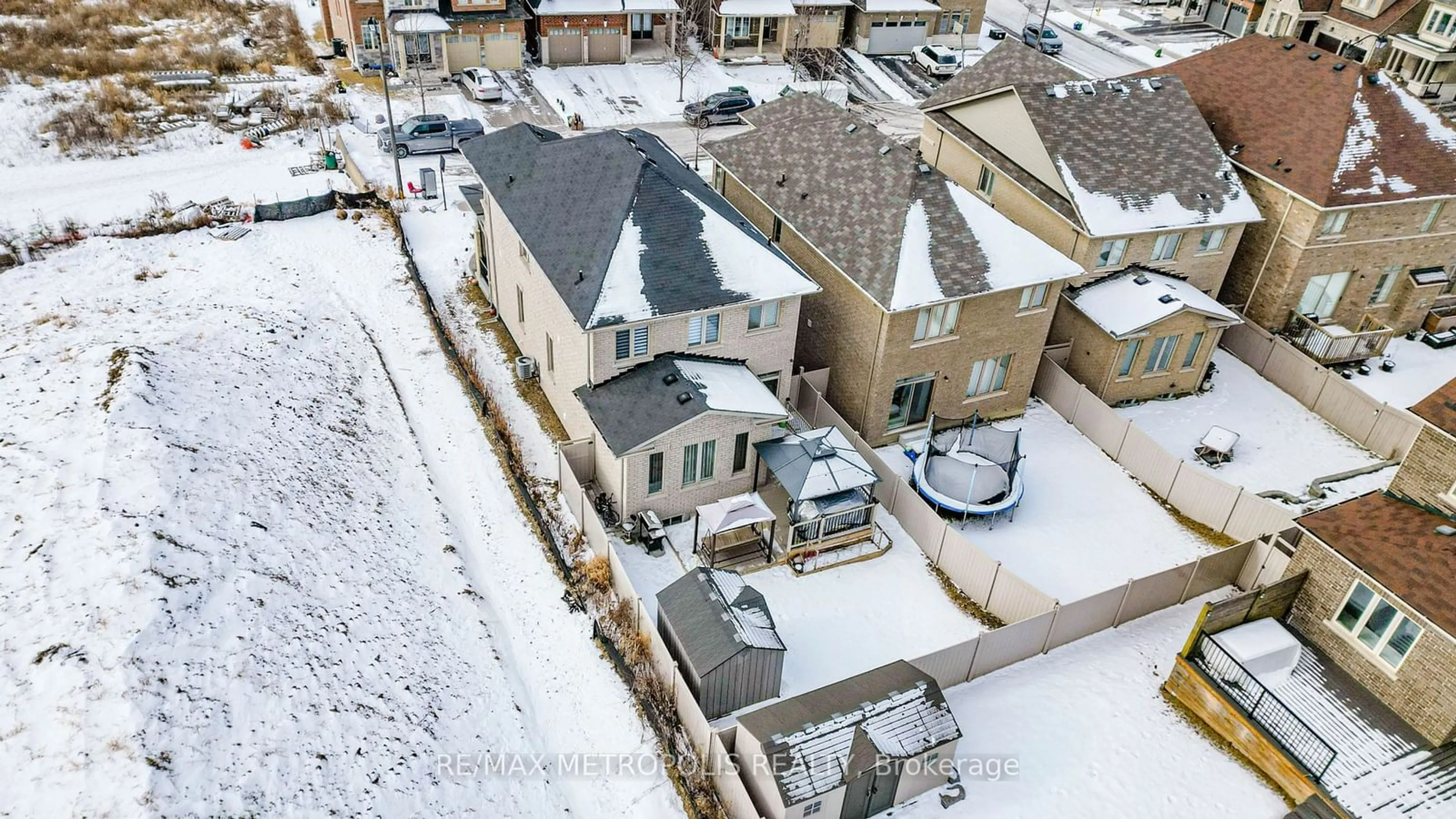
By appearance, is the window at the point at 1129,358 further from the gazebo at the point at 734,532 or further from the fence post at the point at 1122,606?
the gazebo at the point at 734,532

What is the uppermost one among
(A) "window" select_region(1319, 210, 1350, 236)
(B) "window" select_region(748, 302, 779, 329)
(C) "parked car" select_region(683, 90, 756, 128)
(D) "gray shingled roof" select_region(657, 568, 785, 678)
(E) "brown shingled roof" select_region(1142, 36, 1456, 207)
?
(E) "brown shingled roof" select_region(1142, 36, 1456, 207)

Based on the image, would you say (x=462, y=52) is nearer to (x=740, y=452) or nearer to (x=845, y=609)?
(x=740, y=452)

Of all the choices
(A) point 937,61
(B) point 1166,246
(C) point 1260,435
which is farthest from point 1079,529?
(A) point 937,61

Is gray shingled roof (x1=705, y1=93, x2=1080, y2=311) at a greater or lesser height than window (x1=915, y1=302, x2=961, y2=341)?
greater

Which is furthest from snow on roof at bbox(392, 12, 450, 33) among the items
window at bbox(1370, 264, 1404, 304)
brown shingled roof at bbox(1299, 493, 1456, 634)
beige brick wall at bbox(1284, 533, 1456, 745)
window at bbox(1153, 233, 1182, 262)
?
beige brick wall at bbox(1284, 533, 1456, 745)

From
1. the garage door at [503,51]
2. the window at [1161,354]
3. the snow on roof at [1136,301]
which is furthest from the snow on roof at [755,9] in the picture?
the window at [1161,354]

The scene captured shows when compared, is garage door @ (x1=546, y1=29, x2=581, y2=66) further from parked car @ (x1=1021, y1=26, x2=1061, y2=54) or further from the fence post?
the fence post
